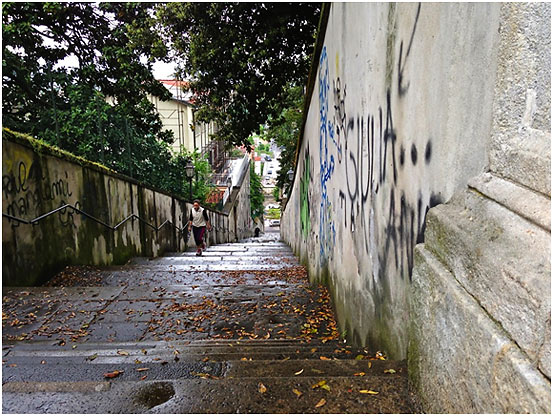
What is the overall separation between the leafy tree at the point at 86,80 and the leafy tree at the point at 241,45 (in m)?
0.88

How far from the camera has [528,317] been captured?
1.06 m

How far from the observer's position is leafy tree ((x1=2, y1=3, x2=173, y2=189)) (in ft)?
31.3

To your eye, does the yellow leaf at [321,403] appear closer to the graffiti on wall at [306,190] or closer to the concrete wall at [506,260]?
the concrete wall at [506,260]

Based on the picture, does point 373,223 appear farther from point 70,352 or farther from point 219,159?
point 219,159

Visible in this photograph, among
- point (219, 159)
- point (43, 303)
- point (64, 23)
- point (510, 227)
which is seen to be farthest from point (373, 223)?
point (219, 159)

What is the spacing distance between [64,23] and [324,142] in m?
9.50

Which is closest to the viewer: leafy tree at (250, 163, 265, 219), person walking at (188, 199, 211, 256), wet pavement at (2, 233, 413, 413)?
wet pavement at (2, 233, 413, 413)

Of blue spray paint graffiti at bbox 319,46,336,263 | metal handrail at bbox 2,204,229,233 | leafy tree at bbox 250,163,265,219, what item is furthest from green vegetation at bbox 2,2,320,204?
leafy tree at bbox 250,163,265,219

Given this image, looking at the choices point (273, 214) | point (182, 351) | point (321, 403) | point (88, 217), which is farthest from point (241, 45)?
point (273, 214)

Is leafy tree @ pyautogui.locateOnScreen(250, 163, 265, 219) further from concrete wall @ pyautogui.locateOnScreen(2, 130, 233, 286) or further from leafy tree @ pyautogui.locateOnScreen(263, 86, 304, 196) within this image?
concrete wall @ pyautogui.locateOnScreen(2, 130, 233, 286)

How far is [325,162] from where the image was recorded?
17.6ft

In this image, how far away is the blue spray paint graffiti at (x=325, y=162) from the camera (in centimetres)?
491

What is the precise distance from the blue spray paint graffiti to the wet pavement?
0.69m

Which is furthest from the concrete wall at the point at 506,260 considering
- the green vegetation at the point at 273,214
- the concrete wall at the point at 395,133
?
the green vegetation at the point at 273,214
